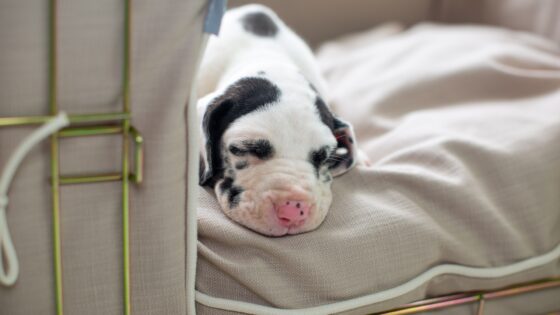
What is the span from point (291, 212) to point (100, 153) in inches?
12.4

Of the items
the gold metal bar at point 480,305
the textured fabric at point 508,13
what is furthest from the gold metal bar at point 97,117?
the textured fabric at point 508,13

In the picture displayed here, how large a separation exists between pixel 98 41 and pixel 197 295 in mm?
394

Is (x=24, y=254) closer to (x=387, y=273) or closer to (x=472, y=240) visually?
A: (x=387, y=273)

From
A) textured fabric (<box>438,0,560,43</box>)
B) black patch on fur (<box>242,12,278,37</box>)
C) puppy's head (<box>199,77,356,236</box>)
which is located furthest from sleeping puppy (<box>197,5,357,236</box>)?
textured fabric (<box>438,0,560,43</box>)

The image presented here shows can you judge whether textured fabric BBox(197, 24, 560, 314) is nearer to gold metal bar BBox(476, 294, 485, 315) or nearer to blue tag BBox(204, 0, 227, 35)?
gold metal bar BBox(476, 294, 485, 315)

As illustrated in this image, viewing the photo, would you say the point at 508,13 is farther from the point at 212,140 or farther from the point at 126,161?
the point at 126,161

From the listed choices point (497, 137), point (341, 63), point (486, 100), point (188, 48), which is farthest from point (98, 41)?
point (341, 63)

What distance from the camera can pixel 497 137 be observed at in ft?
4.21

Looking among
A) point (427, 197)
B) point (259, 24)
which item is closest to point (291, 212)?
point (427, 197)

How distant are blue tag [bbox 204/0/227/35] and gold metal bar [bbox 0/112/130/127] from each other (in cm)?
15

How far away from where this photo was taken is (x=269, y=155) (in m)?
1.07

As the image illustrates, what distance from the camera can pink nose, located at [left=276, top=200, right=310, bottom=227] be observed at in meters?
1.00

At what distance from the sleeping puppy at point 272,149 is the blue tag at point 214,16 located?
271 mm

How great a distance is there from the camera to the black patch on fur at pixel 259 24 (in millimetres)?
1456
